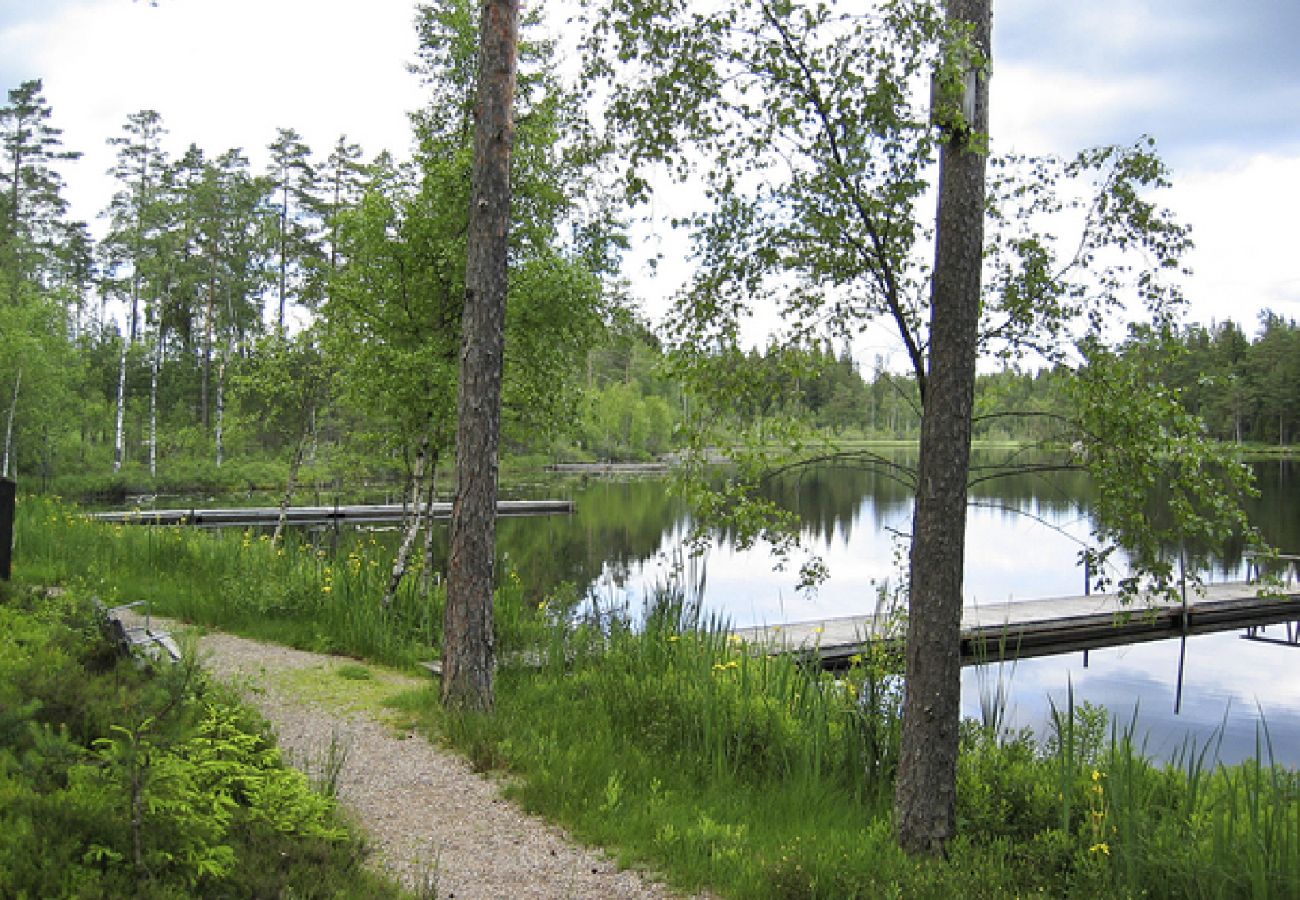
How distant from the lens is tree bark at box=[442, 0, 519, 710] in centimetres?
581

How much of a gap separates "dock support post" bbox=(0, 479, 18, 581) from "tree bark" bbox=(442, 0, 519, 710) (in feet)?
10.7

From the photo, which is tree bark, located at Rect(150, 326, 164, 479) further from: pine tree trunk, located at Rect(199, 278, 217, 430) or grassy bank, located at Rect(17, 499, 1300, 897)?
grassy bank, located at Rect(17, 499, 1300, 897)

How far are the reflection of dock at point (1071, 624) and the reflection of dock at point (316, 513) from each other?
1223 cm

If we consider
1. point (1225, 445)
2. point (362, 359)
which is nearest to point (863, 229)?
point (1225, 445)

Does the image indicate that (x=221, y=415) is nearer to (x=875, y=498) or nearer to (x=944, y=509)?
(x=875, y=498)

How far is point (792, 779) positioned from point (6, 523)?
18.7 ft

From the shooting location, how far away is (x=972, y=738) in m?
5.31

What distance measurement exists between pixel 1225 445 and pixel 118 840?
511cm

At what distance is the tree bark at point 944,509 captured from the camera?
4.03 metres

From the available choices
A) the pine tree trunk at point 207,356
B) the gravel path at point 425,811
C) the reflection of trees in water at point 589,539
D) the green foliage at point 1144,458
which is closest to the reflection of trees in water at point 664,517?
the reflection of trees in water at point 589,539

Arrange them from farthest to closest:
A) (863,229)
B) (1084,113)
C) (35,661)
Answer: (1084,113) < (863,229) < (35,661)

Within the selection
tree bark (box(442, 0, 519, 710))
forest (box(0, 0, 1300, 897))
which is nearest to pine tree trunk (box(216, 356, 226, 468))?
forest (box(0, 0, 1300, 897))

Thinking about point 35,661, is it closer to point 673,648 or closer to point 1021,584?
point 673,648

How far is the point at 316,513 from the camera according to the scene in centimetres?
2473
